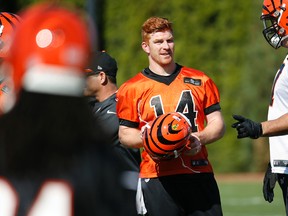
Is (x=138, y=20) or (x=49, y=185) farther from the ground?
(x=138, y=20)

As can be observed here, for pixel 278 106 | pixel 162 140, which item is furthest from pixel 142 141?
pixel 278 106

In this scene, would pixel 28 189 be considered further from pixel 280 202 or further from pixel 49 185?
pixel 280 202

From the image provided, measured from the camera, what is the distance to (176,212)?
5746mm

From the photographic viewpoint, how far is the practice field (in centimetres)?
1120

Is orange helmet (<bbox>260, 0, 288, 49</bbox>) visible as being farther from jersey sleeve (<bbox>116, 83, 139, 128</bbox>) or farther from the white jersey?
jersey sleeve (<bbox>116, 83, 139, 128</bbox>)

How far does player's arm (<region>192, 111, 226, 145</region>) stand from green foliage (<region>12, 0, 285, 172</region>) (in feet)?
34.1

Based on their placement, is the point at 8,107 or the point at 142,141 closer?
the point at 8,107

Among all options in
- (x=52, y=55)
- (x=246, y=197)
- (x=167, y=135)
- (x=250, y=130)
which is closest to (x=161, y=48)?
(x=167, y=135)

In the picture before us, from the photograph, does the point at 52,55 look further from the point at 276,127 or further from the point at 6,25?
the point at 6,25

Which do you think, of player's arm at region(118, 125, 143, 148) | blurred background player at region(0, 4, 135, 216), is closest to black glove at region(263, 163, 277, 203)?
player's arm at region(118, 125, 143, 148)

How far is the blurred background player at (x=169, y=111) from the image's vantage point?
575cm

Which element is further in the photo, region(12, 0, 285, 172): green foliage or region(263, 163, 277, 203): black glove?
region(12, 0, 285, 172): green foliage

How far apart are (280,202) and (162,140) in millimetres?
6905

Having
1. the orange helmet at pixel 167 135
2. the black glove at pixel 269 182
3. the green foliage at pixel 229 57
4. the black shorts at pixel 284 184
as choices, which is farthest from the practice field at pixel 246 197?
the orange helmet at pixel 167 135
